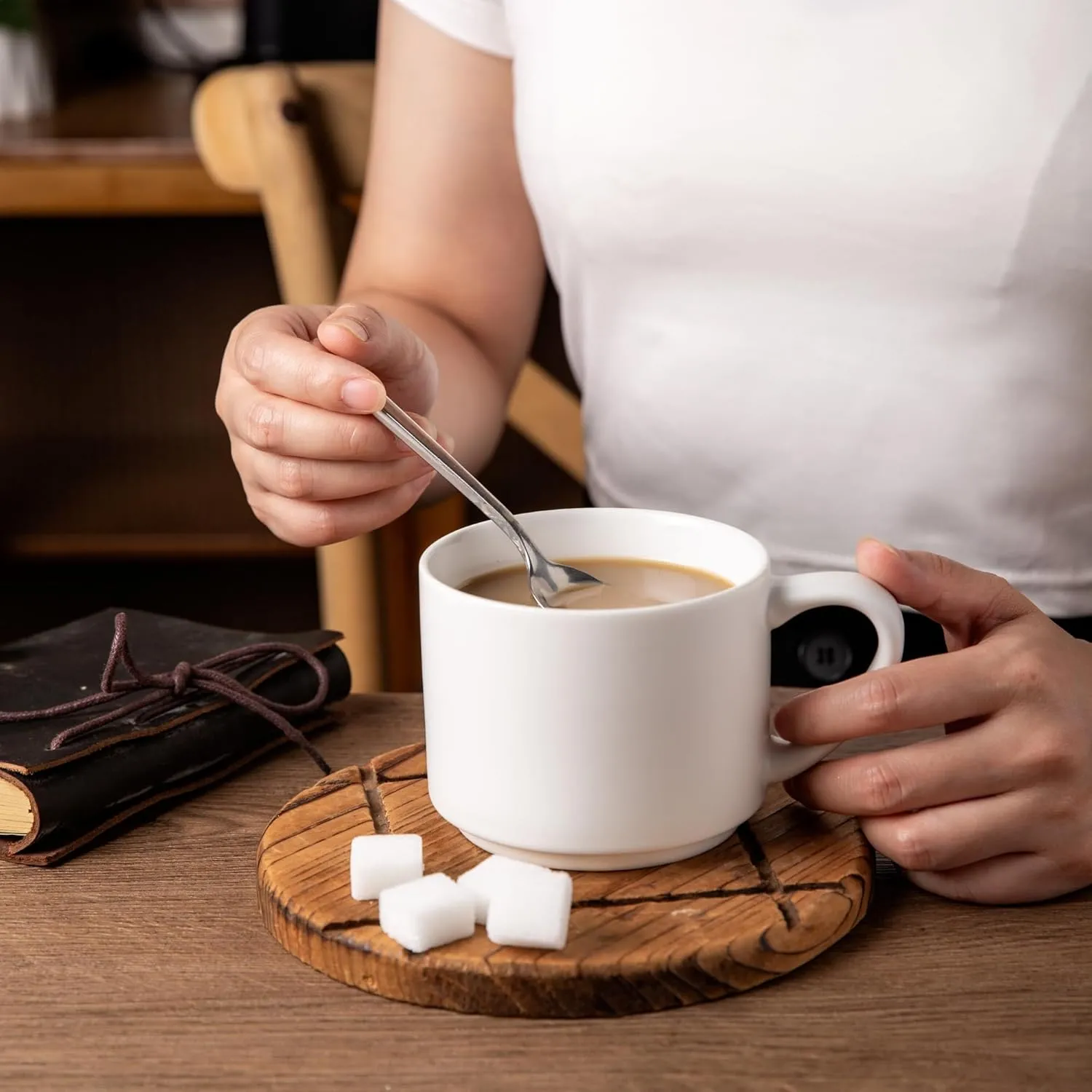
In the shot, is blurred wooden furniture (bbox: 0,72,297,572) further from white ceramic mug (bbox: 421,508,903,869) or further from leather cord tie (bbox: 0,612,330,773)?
white ceramic mug (bbox: 421,508,903,869)

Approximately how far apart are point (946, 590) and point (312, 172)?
78 centimetres

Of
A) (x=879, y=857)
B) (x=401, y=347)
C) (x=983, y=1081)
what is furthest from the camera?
(x=401, y=347)

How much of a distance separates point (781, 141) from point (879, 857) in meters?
0.48

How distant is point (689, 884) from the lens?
0.58m

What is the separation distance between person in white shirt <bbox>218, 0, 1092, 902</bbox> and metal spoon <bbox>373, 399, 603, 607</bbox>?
2cm

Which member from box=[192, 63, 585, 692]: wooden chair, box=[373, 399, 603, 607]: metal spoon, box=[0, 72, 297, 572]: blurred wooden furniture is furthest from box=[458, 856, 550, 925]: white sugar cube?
box=[0, 72, 297, 572]: blurred wooden furniture

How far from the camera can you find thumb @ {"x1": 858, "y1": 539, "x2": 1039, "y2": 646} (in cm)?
60

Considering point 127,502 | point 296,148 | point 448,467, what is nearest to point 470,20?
point 296,148

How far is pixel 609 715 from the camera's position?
55 cm

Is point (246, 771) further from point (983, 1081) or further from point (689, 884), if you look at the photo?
point (983, 1081)

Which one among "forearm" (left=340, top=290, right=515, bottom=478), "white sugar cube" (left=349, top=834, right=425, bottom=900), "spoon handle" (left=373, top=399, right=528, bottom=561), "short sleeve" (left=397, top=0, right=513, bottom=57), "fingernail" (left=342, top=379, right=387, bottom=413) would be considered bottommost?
"white sugar cube" (left=349, top=834, right=425, bottom=900)

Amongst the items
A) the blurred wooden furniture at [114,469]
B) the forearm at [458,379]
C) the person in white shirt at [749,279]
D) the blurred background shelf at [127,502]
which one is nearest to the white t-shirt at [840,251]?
the person in white shirt at [749,279]

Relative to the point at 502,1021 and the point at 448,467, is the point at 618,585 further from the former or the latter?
the point at 502,1021

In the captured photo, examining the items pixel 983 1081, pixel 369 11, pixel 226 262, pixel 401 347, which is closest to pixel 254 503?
pixel 401 347
